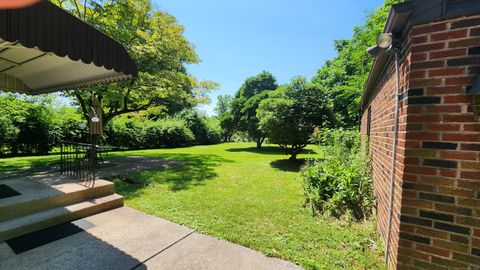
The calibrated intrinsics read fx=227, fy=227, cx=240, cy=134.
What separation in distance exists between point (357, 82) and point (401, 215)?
12806 millimetres

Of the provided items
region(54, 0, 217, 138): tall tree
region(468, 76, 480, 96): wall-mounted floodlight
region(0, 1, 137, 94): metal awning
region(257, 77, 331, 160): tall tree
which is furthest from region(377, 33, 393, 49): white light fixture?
region(54, 0, 217, 138): tall tree

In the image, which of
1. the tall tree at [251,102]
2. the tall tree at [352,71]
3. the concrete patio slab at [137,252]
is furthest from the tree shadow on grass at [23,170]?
the tall tree at [251,102]

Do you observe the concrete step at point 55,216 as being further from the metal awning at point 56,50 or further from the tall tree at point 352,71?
the tall tree at point 352,71

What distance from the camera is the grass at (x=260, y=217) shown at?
298 cm

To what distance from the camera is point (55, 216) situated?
3643 millimetres

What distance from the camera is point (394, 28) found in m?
2.31

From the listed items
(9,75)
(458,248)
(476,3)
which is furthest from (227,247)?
(9,75)

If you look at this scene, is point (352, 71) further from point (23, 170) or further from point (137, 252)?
point (23, 170)

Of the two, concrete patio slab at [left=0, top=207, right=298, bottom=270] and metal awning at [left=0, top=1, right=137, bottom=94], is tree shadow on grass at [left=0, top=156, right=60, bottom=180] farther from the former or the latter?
concrete patio slab at [left=0, top=207, right=298, bottom=270]

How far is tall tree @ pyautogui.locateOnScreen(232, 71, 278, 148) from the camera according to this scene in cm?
1747

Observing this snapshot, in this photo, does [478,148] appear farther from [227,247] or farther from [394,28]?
[227,247]

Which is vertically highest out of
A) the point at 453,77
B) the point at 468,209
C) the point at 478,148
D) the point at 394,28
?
the point at 394,28

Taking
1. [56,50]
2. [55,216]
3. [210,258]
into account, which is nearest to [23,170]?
[55,216]

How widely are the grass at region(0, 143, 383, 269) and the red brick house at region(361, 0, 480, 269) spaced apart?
88 cm
